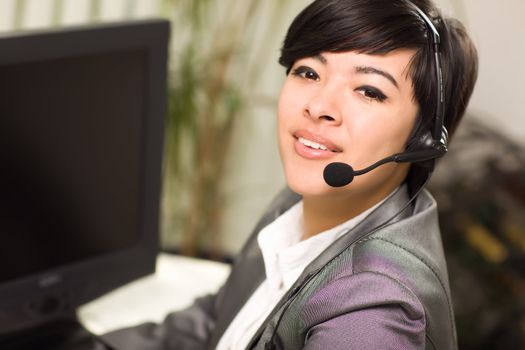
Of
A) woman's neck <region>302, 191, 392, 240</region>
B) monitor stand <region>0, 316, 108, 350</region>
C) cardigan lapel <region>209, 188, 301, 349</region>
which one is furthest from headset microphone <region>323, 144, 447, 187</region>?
monitor stand <region>0, 316, 108, 350</region>

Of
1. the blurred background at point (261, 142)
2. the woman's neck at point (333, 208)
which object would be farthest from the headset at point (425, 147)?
the blurred background at point (261, 142)

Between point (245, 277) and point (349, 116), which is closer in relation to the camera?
point (349, 116)

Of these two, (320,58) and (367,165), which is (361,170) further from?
(320,58)

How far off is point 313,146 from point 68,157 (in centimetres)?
42

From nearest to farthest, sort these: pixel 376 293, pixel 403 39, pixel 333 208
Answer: pixel 376 293
pixel 403 39
pixel 333 208

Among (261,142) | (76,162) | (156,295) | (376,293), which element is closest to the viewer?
(376,293)

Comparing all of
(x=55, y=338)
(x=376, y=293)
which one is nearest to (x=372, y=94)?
(x=376, y=293)

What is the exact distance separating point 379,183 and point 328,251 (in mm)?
127

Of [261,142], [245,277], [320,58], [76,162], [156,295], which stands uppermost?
[320,58]

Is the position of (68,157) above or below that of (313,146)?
below

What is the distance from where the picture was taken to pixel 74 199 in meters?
1.34

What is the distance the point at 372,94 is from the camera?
1103mm

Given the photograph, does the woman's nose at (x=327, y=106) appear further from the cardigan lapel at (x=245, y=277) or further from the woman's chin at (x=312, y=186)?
the cardigan lapel at (x=245, y=277)

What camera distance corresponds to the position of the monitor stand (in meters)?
1.39
